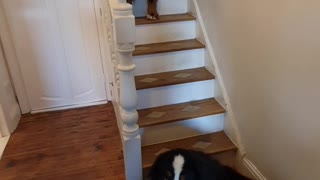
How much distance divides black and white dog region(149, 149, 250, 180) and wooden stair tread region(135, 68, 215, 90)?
71cm

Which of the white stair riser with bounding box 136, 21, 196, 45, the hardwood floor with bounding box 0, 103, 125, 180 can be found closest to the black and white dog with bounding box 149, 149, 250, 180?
the hardwood floor with bounding box 0, 103, 125, 180

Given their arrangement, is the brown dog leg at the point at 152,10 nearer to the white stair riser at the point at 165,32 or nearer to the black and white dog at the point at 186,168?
the white stair riser at the point at 165,32

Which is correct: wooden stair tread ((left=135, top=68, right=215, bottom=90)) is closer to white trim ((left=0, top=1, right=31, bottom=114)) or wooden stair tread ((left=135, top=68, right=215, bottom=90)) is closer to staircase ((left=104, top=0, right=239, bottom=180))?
staircase ((left=104, top=0, right=239, bottom=180))

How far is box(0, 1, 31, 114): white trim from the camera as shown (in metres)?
2.66

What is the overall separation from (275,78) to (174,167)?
2.38ft

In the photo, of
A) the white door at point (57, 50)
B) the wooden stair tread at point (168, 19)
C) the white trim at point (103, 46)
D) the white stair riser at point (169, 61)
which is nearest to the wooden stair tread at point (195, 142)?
the white stair riser at point (169, 61)

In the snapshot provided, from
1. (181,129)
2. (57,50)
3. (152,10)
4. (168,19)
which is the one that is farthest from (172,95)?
(57,50)

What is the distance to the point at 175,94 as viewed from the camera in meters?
2.33

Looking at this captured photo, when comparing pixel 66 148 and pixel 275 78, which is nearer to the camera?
pixel 275 78

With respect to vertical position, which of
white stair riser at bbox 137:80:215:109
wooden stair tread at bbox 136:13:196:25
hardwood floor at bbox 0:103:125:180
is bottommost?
hardwood floor at bbox 0:103:125:180

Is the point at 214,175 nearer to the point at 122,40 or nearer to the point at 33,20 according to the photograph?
the point at 122,40

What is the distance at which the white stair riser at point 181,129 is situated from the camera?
2162 millimetres

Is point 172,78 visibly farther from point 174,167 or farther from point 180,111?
point 174,167

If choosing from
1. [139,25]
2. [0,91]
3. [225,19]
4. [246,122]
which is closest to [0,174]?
[0,91]
